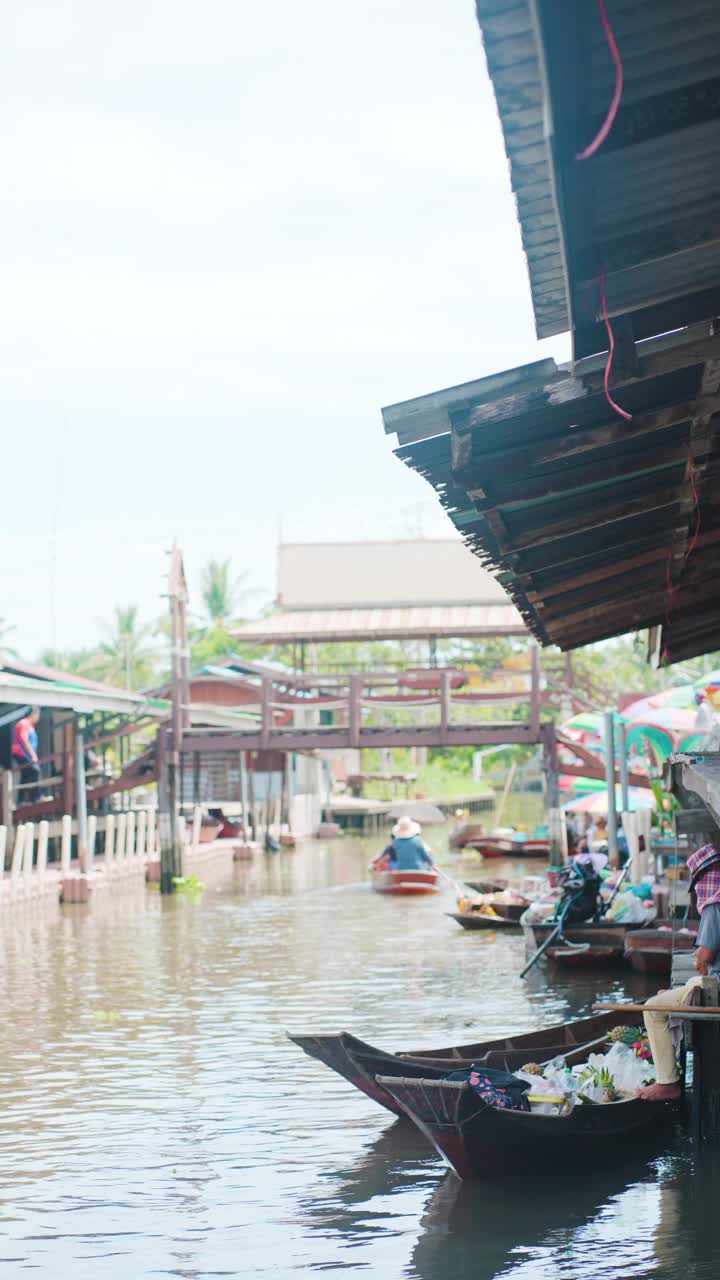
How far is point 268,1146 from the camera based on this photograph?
8734 millimetres

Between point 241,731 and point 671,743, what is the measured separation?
31.9 ft

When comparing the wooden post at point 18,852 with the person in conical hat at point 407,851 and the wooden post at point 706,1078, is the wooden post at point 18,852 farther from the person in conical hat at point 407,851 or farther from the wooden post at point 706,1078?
the wooden post at point 706,1078

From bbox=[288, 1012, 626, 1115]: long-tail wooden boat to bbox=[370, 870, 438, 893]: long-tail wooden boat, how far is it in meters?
15.8

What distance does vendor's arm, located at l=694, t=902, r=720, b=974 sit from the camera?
26.5 ft

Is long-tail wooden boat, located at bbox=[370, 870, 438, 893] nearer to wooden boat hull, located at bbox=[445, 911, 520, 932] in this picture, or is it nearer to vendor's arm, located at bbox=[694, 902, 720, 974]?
wooden boat hull, located at bbox=[445, 911, 520, 932]

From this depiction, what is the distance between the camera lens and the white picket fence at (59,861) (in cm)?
2236

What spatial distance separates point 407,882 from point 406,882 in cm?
2

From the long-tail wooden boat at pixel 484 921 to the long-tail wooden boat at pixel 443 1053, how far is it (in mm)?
9982

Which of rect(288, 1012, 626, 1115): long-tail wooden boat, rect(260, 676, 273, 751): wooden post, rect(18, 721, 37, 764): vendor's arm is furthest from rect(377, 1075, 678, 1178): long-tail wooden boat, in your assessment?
rect(18, 721, 37, 764): vendor's arm

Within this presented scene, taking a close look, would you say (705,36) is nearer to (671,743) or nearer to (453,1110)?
(453,1110)

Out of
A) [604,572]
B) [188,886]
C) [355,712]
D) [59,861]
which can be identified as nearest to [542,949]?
[604,572]

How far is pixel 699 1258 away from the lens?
6.57m

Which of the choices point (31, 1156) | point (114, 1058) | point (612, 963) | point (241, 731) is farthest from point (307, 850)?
A: point (31, 1156)

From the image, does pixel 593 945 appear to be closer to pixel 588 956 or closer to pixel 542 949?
pixel 588 956
